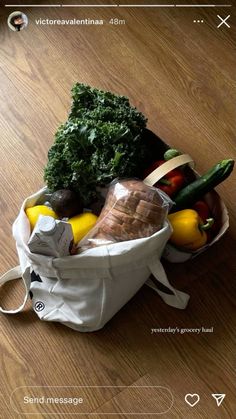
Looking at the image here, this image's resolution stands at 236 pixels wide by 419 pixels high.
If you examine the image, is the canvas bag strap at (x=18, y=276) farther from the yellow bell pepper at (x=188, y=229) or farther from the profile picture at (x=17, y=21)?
the profile picture at (x=17, y=21)

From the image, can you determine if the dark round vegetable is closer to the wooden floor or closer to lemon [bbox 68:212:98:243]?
lemon [bbox 68:212:98:243]

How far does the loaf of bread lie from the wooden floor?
0.17 metres

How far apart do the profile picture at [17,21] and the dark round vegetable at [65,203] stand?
58 cm

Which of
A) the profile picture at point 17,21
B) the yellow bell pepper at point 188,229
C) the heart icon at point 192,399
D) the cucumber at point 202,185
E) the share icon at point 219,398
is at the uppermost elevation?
the profile picture at point 17,21

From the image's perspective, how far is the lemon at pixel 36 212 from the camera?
104cm

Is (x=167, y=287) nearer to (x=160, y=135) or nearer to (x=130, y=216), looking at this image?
(x=130, y=216)

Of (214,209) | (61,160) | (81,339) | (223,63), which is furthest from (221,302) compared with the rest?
(223,63)

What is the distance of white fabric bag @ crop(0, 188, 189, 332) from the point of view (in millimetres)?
972

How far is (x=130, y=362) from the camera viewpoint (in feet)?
3.40

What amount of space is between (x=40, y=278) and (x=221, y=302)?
37 cm

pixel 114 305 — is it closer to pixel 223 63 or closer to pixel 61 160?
pixel 61 160
